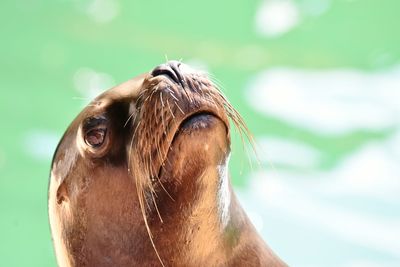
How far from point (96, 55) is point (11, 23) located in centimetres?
112

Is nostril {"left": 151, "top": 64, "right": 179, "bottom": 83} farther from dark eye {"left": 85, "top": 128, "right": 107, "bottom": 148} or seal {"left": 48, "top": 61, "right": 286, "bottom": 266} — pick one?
dark eye {"left": 85, "top": 128, "right": 107, "bottom": 148}

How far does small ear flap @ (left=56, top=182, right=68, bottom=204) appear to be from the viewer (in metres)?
2.33

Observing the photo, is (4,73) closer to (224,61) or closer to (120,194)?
(224,61)

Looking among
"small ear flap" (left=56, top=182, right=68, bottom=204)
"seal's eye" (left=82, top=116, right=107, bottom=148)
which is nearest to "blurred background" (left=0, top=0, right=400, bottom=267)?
"small ear flap" (left=56, top=182, right=68, bottom=204)

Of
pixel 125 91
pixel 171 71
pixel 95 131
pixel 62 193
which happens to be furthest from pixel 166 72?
pixel 62 193

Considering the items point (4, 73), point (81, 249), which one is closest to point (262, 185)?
point (4, 73)

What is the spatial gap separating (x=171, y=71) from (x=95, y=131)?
0.31 meters

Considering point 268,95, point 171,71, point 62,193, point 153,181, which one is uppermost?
point 268,95

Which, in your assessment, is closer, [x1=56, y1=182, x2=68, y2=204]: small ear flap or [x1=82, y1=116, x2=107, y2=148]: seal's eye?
[x1=82, y1=116, x2=107, y2=148]: seal's eye

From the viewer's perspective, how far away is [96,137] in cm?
217

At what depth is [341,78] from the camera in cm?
831

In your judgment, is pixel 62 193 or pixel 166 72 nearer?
pixel 166 72

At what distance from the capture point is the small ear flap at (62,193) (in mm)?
2332

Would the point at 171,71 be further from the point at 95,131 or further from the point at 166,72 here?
the point at 95,131
